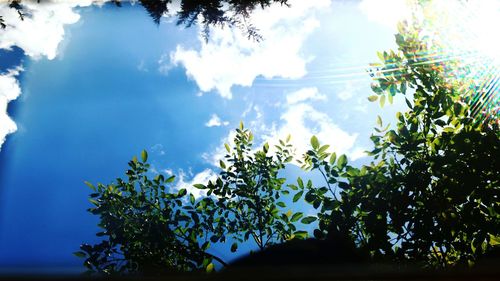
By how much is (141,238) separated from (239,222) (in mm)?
791

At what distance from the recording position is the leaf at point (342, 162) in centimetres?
229

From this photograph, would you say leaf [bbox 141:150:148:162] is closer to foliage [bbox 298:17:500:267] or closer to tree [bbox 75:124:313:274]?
tree [bbox 75:124:313:274]

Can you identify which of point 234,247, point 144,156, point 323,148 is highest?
point 144,156

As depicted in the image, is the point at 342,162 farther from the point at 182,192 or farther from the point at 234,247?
the point at 182,192

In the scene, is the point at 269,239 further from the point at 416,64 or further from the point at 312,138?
the point at 416,64

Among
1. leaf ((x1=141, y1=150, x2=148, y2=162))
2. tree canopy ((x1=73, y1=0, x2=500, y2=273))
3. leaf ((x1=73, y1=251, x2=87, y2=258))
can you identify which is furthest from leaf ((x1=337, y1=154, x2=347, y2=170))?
leaf ((x1=73, y1=251, x2=87, y2=258))

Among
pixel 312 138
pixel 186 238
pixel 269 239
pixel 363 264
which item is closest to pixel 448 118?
pixel 312 138

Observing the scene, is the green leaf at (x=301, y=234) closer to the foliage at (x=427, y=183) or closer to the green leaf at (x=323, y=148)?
the foliage at (x=427, y=183)

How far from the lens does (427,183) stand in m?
2.07

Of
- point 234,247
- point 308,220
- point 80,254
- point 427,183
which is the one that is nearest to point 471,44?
point 427,183

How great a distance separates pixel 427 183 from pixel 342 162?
23.1 inches

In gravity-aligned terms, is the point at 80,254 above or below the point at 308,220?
below

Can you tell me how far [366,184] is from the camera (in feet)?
7.05

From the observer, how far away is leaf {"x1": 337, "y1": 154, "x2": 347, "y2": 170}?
2.29 metres
